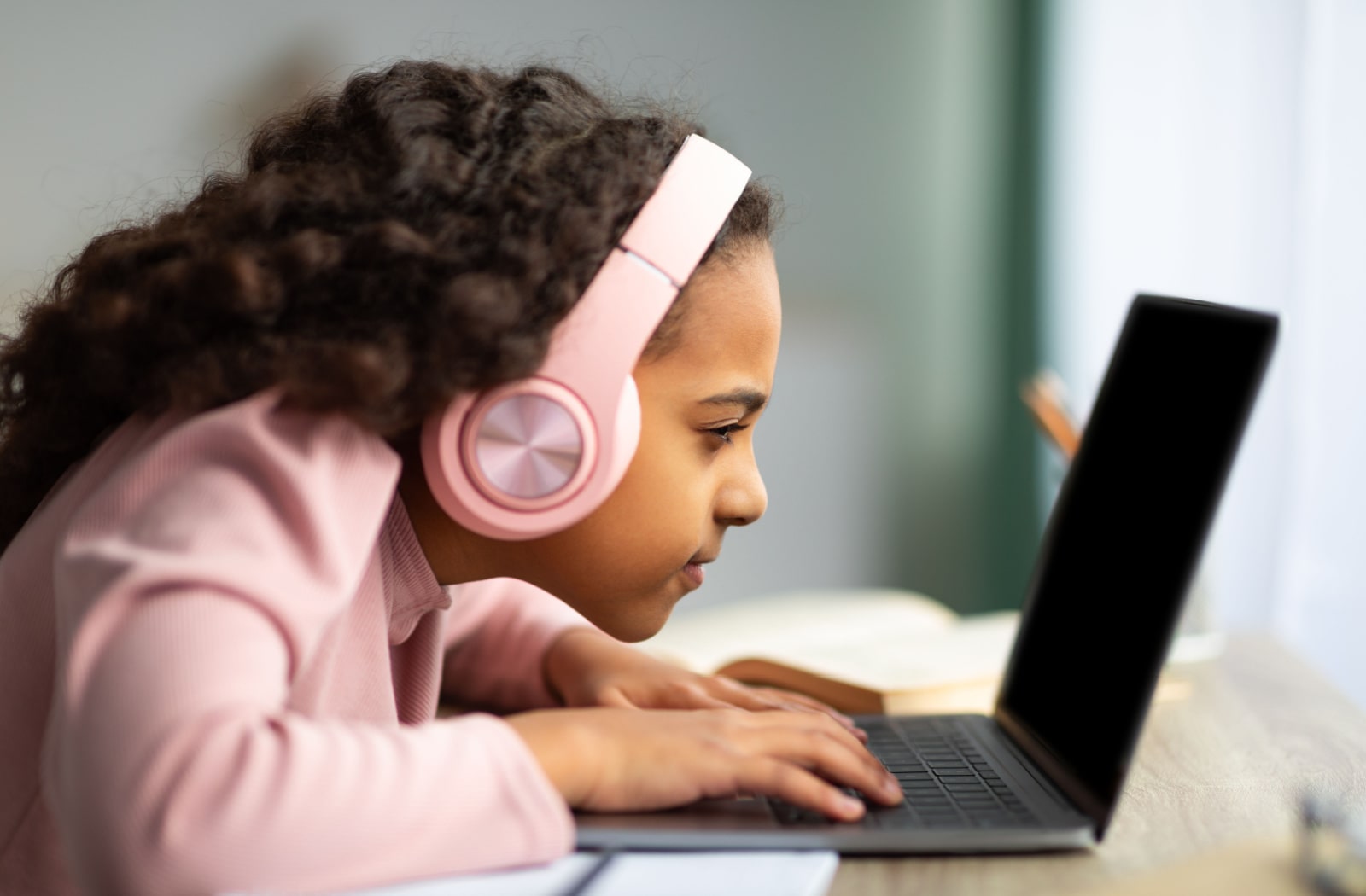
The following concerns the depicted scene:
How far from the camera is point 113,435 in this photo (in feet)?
2.08

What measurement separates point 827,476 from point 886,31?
2.58 feet

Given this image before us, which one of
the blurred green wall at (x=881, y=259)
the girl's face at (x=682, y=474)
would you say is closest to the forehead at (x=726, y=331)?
the girl's face at (x=682, y=474)

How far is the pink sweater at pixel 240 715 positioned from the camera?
44 centimetres

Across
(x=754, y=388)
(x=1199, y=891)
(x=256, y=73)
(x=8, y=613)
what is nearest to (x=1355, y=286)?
(x=754, y=388)

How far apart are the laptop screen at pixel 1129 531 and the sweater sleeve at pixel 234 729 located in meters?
0.28

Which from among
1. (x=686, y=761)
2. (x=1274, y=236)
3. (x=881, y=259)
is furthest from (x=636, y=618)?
(x=881, y=259)

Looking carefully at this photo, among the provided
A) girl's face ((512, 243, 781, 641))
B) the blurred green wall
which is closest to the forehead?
girl's face ((512, 243, 781, 641))

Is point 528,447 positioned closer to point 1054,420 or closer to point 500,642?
point 500,642

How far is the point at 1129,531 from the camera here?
64cm

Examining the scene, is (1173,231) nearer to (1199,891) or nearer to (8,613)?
(1199,891)

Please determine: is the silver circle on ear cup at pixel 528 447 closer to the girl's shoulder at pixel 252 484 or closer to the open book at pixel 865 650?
the girl's shoulder at pixel 252 484

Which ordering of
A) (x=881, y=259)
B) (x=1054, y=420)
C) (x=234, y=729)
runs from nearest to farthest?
1. (x=234, y=729)
2. (x=1054, y=420)
3. (x=881, y=259)

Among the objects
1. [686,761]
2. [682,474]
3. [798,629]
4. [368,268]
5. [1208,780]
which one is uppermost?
[368,268]

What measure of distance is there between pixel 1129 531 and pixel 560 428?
1.01 ft
